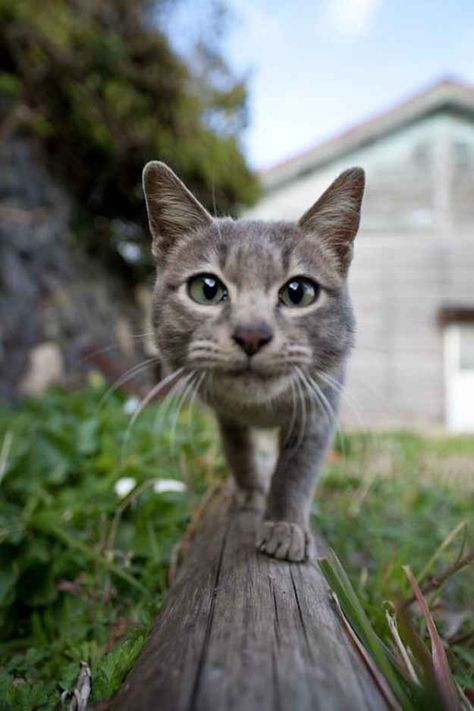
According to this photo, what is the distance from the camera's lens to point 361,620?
1.02 m

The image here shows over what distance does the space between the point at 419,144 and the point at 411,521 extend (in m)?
9.65

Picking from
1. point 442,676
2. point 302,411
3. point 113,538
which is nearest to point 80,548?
point 113,538

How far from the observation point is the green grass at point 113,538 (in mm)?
1440

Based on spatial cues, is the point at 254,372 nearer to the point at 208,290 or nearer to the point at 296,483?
the point at 208,290

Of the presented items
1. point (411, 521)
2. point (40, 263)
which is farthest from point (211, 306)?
point (40, 263)

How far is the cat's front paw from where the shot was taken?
146 centimetres

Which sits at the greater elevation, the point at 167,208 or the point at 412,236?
the point at 412,236

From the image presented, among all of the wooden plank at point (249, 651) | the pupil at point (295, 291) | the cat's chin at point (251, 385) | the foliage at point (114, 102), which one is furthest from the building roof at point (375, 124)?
the wooden plank at point (249, 651)

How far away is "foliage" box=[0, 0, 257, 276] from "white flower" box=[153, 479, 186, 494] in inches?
111

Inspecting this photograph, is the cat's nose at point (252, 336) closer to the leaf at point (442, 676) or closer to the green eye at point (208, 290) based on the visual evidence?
the green eye at point (208, 290)

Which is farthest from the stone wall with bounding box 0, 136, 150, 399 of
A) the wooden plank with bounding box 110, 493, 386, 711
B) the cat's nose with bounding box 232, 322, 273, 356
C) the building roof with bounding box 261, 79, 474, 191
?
the building roof with bounding box 261, 79, 474, 191

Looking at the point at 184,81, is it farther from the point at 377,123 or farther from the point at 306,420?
the point at 377,123

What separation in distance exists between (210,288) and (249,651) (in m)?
0.89

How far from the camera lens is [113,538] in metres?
1.92
